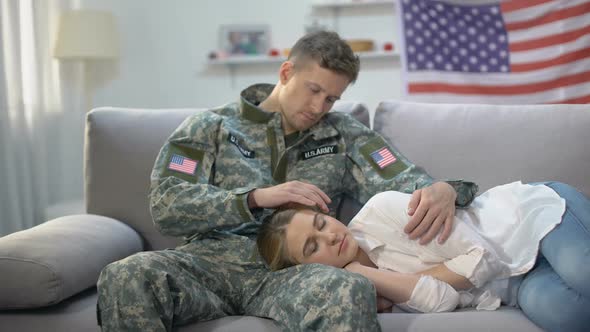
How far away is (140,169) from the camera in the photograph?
218 cm

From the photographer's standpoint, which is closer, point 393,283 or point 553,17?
point 393,283

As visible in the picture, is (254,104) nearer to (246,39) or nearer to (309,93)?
(309,93)

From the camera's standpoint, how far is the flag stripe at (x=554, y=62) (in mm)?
2771

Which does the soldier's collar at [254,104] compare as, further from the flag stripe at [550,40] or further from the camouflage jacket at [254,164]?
the flag stripe at [550,40]

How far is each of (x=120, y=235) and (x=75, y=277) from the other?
1.07ft

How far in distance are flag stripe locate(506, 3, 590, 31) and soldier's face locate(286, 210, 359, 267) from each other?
1.69m

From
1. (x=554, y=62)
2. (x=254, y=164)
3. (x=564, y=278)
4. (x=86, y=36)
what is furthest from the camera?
(x=86, y=36)

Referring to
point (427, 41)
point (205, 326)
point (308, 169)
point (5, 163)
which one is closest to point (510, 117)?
point (308, 169)

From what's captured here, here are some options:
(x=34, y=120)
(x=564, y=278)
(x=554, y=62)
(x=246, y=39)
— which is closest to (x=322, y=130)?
(x=564, y=278)

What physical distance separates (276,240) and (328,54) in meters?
0.55

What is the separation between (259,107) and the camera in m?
2.04

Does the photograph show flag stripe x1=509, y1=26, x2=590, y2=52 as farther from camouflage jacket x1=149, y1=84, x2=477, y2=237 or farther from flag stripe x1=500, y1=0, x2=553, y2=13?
camouflage jacket x1=149, y1=84, x2=477, y2=237

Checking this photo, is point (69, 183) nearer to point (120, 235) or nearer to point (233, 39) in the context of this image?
point (233, 39)

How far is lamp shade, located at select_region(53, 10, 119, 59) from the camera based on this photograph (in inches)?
149
